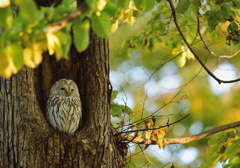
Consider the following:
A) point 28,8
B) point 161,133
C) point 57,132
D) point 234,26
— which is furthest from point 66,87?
point 28,8

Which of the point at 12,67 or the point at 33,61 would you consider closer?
the point at 12,67

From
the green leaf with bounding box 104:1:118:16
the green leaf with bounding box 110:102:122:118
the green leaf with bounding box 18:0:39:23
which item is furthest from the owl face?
the green leaf with bounding box 18:0:39:23

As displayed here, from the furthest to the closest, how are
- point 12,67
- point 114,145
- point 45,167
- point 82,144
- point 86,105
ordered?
point 86,105, point 114,145, point 82,144, point 45,167, point 12,67

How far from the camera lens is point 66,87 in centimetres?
370

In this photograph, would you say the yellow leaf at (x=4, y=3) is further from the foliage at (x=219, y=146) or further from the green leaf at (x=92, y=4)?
the foliage at (x=219, y=146)

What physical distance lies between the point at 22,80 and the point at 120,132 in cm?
129

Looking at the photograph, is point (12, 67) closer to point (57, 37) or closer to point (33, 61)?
point (33, 61)

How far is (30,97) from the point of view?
2865mm

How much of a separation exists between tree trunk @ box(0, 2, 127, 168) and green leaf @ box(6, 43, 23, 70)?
164 cm

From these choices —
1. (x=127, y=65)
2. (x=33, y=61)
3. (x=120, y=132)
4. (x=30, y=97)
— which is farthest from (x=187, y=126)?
(x=33, y=61)

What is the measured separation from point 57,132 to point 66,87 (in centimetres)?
110

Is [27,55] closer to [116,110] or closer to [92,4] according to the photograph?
[92,4]

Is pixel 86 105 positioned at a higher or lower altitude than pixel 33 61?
higher

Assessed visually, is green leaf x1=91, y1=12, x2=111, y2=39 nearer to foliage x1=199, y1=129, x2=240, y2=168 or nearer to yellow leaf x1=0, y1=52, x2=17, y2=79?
yellow leaf x1=0, y1=52, x2=17, y2=79
